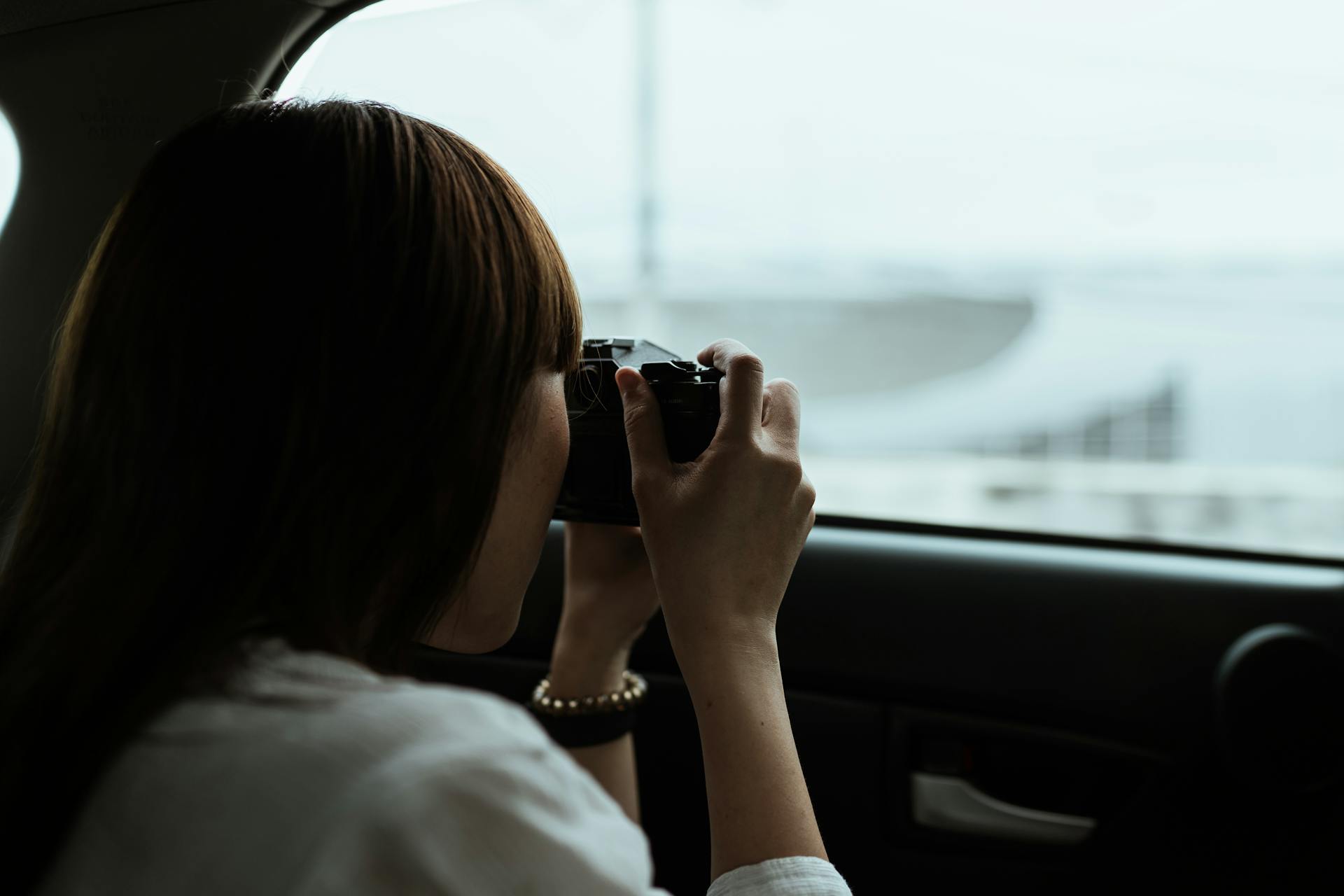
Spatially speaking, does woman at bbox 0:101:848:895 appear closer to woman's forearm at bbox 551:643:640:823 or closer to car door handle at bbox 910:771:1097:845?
woman's forearm at bbox 551:643:640:823

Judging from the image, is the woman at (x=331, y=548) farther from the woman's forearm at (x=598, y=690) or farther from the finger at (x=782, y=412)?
the woman's forearm at (x=598, y=690)

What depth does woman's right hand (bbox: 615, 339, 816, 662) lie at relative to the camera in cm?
82

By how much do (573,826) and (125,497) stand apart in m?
0.33

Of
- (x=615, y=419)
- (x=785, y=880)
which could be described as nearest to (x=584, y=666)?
(x=615, y=419)

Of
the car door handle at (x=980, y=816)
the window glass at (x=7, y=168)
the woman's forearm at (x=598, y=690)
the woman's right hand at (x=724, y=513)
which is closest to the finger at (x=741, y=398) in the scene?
the woman's right hand at (x=724, y=513)

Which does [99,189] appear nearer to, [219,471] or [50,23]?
[50,23]

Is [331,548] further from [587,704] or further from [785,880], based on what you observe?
[587,704]

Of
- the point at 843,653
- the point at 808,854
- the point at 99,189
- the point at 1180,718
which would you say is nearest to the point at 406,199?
the point at 808,854

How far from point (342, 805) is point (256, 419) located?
0.26 m

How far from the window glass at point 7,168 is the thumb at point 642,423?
0.85 metres

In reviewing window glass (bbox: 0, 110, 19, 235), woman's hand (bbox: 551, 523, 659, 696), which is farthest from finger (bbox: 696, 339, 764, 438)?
window glass (bbox: 0, 110, 19, 235)

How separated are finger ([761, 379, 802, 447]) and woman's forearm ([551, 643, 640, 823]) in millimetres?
398

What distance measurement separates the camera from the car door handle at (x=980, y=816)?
1.26 m

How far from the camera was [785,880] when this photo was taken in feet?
2.37
